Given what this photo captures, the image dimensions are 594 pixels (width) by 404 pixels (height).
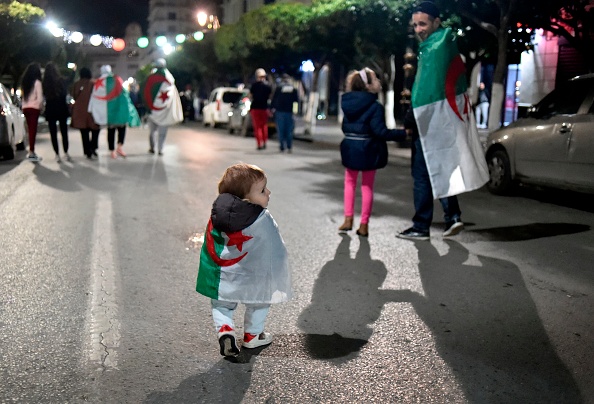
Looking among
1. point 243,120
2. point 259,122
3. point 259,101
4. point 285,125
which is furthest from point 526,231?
point 243,120

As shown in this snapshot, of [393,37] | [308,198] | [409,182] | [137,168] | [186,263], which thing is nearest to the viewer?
[186,263]

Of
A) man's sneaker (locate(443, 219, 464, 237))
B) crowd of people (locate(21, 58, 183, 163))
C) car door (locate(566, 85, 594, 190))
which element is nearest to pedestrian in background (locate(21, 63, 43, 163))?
crowd of people (locate(21, 58, 183, 163))

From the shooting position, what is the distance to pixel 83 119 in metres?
13.6

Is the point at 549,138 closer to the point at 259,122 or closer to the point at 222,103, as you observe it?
the point at 259,122

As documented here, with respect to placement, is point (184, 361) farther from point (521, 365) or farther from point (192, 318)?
point (521, 365)

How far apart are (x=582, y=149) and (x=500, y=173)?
1691mm

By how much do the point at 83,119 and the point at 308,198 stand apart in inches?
237

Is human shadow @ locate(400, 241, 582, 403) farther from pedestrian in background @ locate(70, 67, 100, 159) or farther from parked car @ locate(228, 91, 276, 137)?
parked car @ locate(228, 91, 276, 137)

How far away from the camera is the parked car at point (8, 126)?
1268 cm

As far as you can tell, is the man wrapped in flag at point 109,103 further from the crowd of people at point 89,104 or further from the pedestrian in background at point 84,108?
the pedestrian in background at point 84,108

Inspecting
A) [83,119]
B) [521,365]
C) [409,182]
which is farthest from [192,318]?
[83,119]

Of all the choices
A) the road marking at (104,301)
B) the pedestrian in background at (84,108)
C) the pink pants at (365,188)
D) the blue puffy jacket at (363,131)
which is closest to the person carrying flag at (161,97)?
the pedestrian in background at (84,108)

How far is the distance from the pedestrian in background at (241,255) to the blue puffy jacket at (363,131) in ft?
10.2

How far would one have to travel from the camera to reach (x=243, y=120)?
2433 centimetres
